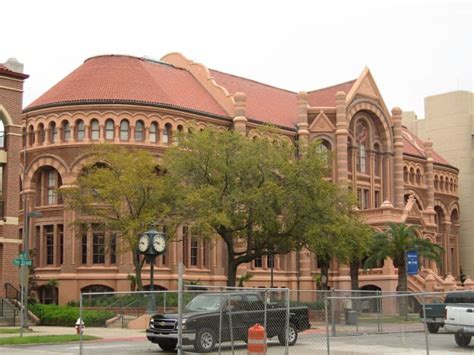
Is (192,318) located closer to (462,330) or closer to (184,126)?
(462,330)

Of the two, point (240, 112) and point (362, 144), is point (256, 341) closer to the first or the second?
point (240, 112)

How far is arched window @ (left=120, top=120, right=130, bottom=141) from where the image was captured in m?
56.2

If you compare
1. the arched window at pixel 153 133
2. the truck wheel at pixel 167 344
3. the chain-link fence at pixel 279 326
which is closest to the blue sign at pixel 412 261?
the chain-link fence at pixel 279 326

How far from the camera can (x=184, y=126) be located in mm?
58531

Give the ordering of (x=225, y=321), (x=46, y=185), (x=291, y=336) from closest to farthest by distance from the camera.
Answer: (x=225, y=321) → (x=291, y=336) → (x=46, y=185)

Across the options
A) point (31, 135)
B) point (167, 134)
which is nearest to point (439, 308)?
point (167, 134)

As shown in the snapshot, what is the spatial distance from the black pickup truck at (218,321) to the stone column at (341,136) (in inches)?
1600

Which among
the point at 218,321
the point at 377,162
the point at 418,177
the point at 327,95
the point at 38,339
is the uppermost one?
the point at 327,95

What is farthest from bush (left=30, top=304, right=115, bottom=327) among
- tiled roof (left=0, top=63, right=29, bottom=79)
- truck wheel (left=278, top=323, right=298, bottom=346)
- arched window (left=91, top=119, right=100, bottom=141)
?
truck wheel (left=278, top=323, right=298, bottom=346)

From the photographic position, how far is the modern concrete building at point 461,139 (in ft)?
291

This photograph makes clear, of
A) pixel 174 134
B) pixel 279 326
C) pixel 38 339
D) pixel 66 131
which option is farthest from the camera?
pixel 66 131

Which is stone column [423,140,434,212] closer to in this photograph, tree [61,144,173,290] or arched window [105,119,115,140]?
arched window [105,119,115,140]

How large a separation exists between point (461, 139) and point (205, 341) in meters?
72.6

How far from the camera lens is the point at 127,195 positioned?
45000 mm
